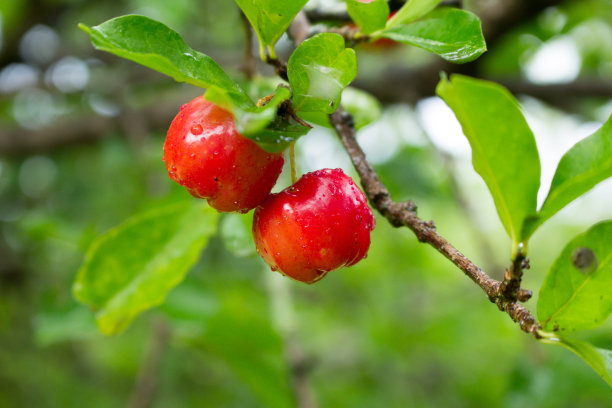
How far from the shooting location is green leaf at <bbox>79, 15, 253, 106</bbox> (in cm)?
66

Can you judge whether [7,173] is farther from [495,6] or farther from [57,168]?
[495,6]

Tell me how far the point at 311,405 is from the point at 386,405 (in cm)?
144

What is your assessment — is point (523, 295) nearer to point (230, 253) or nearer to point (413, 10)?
point (413, 10)

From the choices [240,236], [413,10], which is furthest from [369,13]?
[240,236]

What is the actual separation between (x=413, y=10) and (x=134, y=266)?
71 centimetres

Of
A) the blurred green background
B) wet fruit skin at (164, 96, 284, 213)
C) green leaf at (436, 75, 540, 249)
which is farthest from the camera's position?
the blurred green background

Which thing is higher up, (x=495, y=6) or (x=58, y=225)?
(x=495, y=6)

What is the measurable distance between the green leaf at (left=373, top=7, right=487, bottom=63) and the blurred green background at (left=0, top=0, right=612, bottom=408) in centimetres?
90

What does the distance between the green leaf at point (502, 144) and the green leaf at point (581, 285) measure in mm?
100

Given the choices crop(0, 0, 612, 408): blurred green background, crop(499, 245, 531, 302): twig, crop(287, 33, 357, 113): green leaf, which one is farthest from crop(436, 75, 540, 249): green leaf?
crop(0, 0, 612, 408): blurred green background

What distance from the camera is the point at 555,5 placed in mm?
2062

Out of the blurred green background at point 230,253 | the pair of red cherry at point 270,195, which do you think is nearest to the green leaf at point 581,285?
the pair of red cherry at point 270,195

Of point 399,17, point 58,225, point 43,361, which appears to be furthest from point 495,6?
point 43,361

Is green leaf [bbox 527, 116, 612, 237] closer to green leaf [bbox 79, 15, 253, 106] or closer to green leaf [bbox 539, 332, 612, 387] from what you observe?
green leaf [bbox 539, 332, 612, 387]
